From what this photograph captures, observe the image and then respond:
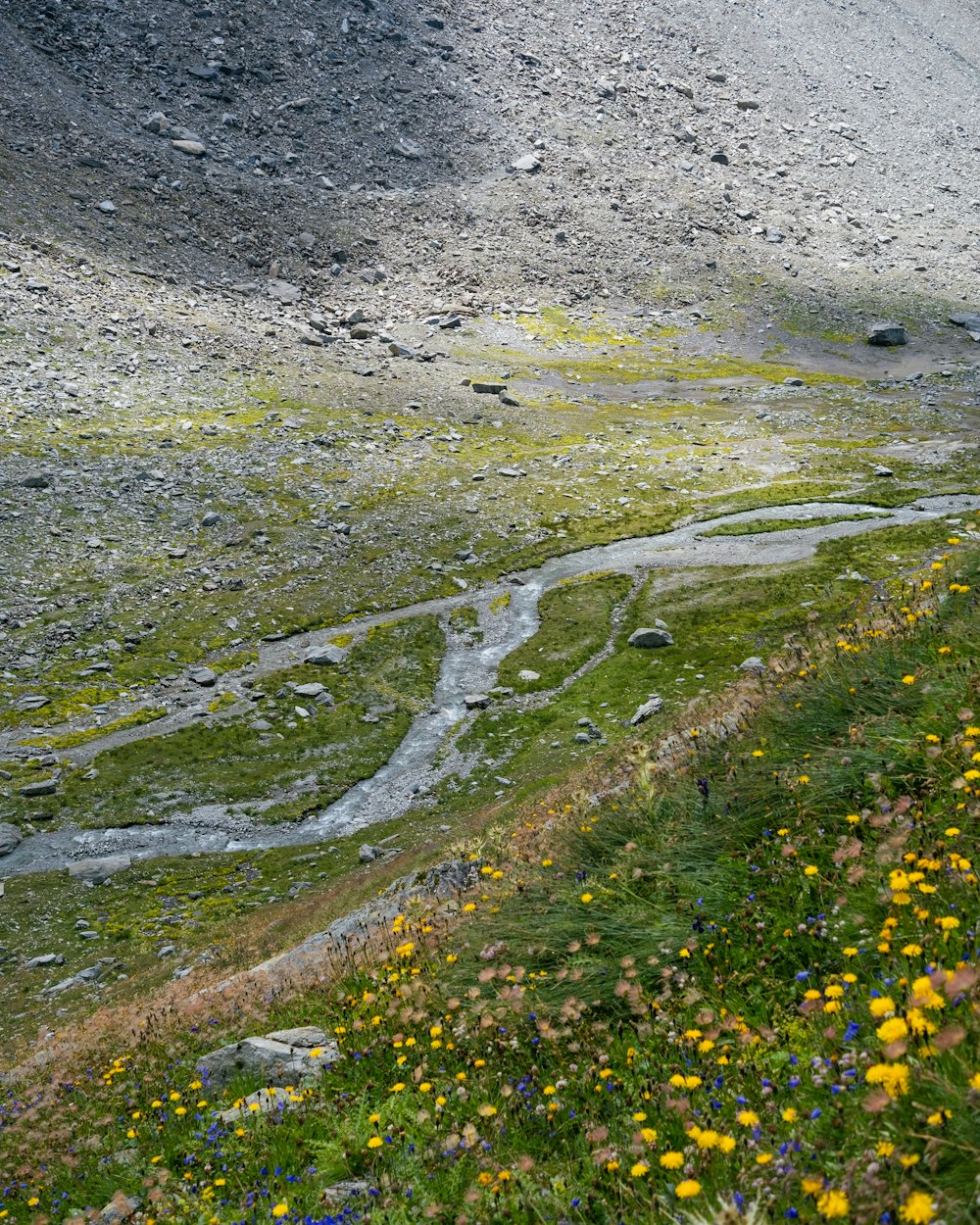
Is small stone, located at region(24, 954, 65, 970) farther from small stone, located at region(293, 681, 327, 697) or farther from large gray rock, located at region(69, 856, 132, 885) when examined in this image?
small stone, located at region(293, 681, 327, 697)

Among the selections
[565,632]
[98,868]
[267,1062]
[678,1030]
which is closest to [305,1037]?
[267,1062]

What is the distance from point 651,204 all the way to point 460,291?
46.8 m

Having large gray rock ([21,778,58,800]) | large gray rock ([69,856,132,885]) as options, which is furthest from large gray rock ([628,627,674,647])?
large gray rock ([21,778,58,800])

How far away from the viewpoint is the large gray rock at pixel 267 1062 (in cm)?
916

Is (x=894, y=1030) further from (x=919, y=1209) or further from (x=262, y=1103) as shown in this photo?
(x=262, y=1103)

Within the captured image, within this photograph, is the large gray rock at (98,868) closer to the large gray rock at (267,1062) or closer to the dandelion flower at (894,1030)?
the large gray rock at (267,1062)

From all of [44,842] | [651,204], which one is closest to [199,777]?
[44,842]

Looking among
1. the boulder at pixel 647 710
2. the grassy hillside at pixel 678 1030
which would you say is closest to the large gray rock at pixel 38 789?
the boulder at pixel 647 710

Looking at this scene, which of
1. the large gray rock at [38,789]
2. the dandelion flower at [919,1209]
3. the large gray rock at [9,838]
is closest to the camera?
the dandelion flower at [919,1209]

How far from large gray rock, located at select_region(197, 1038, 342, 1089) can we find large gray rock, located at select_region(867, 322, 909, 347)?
153 m

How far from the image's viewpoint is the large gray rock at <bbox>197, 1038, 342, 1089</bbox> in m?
9.16

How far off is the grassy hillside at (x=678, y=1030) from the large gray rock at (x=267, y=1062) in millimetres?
286

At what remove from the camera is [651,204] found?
160 metres

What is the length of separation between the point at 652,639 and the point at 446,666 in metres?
14.6
